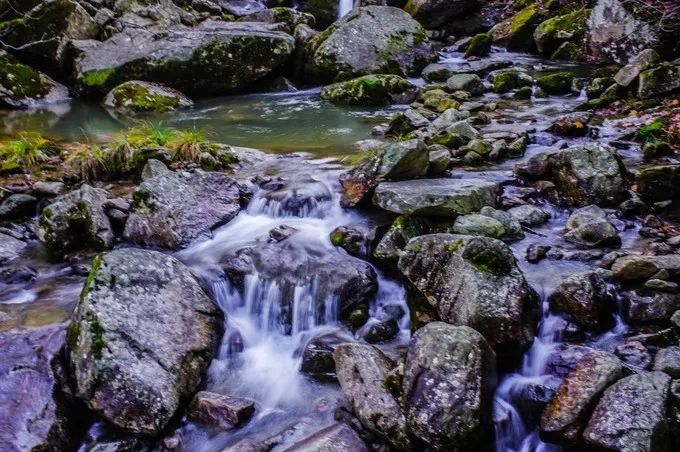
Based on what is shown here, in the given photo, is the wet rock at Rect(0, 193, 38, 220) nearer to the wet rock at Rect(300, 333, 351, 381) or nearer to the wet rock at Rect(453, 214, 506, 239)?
the wet rock at Rect(300, 333, 351, 381)

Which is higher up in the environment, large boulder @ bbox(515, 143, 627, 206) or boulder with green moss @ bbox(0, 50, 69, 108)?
boulder with green moss @ bbox(0, 50, 69, 108)

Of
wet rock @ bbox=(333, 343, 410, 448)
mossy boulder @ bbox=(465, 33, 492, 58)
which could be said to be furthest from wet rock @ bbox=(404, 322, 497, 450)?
mossy boulder @ bbox=(465, 33, 492, 58)

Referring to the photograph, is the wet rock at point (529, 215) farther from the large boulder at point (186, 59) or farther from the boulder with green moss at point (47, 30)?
the boulder with green moss at point (47, 30)

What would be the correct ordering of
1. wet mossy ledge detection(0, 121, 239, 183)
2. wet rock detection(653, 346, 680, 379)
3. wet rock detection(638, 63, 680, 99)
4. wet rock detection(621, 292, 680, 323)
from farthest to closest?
wet rock detection(638, 63, 680, 99)
wet mossy ledge detection(0, 121, 239, 183)
wet rock detection(621, 292, 680, 323)
wet rock detection(653, 346, 680, 379)

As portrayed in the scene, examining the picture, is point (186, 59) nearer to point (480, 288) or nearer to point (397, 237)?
point (397, 237)

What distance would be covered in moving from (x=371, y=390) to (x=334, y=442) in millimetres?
507

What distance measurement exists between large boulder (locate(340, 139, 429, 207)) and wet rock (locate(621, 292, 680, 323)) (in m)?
3.12

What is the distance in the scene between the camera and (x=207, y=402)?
15.1ft

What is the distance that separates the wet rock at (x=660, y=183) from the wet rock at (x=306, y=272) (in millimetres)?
3601

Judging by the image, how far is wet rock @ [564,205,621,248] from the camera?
19.0 ft

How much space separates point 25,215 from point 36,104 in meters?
8.79

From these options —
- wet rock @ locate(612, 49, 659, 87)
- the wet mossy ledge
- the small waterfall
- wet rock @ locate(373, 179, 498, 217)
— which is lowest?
wet rock @ locate(373, 179, 498, 217)

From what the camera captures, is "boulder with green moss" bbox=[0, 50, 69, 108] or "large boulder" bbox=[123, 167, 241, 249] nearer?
"large boulder" bbox=[123, 167, 241, 249]

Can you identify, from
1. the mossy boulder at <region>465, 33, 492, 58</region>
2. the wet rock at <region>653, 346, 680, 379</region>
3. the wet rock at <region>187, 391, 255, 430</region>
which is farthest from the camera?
the mossy boulder at <region>465, 33, 492, 58</region>
